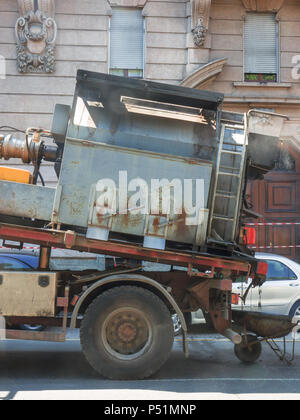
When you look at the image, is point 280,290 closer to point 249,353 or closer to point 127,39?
point 249,353

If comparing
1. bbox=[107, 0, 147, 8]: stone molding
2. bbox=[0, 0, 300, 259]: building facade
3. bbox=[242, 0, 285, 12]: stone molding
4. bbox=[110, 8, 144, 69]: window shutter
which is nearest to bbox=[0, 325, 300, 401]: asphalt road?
bbox=[0, 0, 300, 259]: building facade

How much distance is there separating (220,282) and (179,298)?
2.61 ft

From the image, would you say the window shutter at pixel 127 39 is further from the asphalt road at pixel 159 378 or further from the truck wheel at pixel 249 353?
the truck wheel at pixel 249 353

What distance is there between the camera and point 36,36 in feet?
49.0

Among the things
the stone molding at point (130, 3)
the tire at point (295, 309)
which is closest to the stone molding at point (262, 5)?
the stone molding at point (130, 3)

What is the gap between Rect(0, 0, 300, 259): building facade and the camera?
49.5 ft

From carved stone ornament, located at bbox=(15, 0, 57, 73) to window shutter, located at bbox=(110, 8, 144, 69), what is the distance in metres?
1.71

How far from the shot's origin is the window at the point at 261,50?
1599cm

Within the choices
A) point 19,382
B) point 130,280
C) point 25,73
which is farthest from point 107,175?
point 25,73

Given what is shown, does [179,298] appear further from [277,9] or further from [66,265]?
[277,9]

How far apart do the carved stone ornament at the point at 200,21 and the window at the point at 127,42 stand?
1517 mm

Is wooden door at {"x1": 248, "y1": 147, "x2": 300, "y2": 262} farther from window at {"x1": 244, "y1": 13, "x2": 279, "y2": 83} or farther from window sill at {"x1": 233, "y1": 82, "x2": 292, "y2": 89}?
window at {"x1": 244, "y1": 13, "x2": 279, "y2": 83}
